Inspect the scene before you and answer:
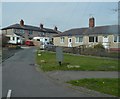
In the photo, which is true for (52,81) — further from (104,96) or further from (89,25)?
(89,25)

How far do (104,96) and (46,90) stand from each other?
2.36 metres

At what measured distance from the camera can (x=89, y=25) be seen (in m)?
55.8

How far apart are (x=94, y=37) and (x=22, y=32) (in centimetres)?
5112

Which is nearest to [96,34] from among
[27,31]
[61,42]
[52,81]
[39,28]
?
[61,42]

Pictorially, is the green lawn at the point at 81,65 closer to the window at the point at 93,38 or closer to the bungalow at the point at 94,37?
the bungalow at the point at 94,37

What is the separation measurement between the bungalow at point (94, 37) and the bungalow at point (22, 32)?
89.6ft

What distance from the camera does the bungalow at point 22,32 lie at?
85750mm

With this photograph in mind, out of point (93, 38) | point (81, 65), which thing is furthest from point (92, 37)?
point (81, 65)

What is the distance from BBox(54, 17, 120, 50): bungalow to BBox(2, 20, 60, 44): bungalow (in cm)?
2732

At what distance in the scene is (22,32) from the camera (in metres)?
97.6

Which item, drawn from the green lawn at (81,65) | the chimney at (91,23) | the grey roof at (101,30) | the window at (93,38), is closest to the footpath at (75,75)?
the green lawn at (81,65)

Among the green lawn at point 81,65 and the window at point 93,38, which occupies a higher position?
the window at point 93,38

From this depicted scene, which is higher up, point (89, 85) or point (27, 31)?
point (27, 31)

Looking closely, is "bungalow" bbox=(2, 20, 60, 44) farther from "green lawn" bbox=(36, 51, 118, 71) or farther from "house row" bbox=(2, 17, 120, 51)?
"green lawn" bbox=(36, 51, 118, 71)
